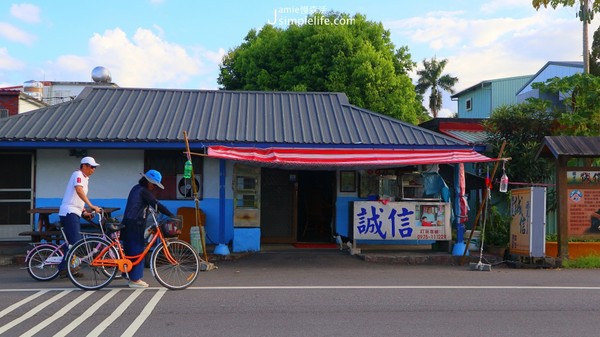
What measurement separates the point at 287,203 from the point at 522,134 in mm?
7299

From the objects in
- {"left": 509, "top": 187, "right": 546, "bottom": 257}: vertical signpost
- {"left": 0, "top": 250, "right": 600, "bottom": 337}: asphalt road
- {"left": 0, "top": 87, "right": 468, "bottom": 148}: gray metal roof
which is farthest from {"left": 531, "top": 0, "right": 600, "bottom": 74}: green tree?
{"left": 0, "top": 250, "right": 600, "bottom": 337}: asphalt road

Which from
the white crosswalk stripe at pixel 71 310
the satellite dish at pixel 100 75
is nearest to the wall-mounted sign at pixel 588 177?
the white crosswalk stripe at pixel 71 310

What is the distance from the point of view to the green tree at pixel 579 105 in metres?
16.8

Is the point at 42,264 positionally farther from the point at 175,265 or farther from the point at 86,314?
the point at 86,314

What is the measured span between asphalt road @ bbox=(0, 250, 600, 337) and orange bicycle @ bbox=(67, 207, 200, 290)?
0.67ft

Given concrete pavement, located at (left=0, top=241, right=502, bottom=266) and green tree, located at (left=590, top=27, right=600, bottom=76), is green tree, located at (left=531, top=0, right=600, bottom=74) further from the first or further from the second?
concrete pavement, located at (left=0, top=241, right=502, bottom=266)

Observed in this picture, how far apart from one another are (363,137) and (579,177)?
480cm

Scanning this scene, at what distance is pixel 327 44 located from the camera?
28.5m

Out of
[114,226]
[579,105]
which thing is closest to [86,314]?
[114,226]

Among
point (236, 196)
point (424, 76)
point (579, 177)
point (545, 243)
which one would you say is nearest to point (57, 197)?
point (236, 196)

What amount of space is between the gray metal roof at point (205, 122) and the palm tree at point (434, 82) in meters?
37.7

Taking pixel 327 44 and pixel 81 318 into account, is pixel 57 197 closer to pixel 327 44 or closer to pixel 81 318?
pixel 81 318

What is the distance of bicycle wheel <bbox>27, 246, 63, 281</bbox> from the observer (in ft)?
30.6

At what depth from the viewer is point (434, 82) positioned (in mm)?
52219
